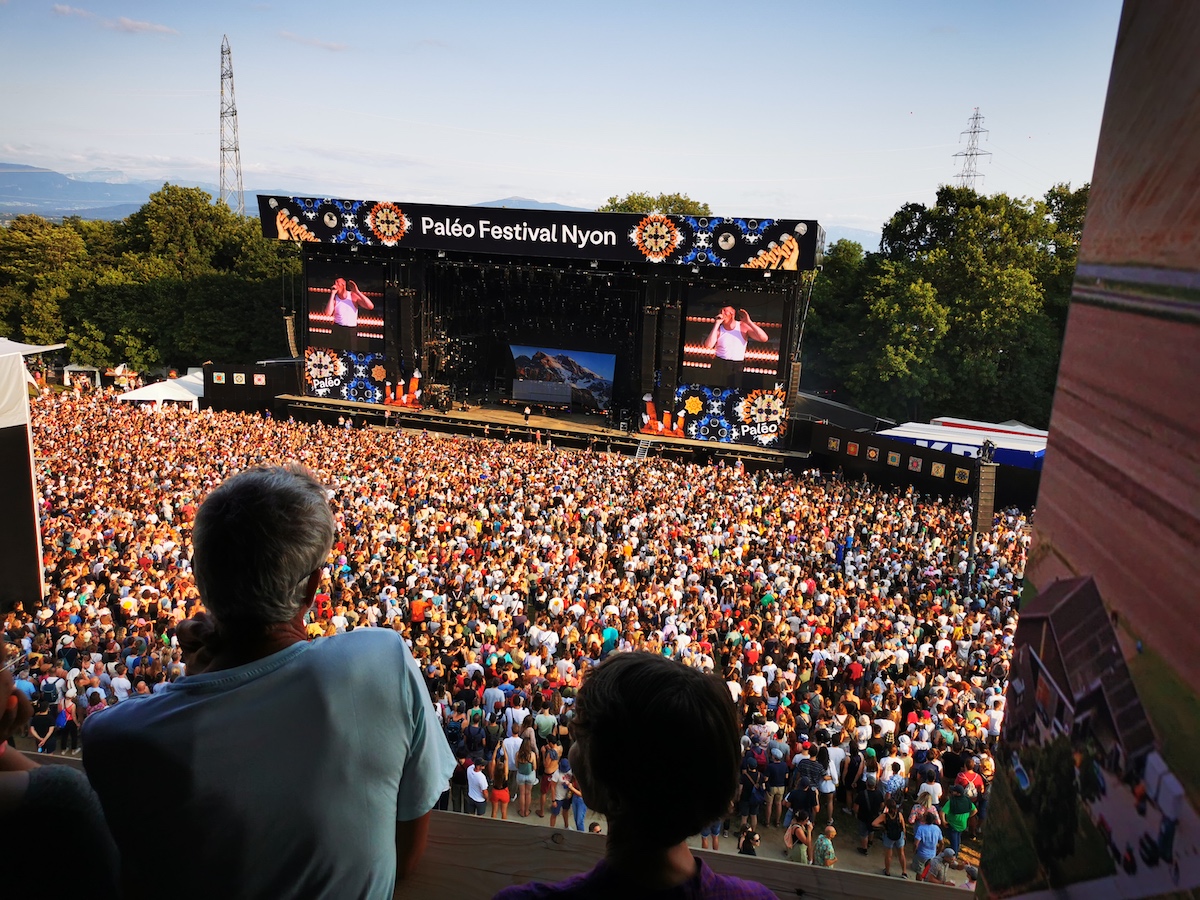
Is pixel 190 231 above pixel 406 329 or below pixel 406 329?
above

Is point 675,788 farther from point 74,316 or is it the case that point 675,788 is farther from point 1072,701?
point 74,316

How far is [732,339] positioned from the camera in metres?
23.2

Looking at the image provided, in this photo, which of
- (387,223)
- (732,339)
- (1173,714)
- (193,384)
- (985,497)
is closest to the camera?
(1173,714)

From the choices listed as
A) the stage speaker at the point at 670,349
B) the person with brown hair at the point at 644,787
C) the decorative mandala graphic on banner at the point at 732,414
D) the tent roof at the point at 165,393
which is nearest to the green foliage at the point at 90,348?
the tent roof at the point at 165,393

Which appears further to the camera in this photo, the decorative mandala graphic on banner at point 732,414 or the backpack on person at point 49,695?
the decorative mandala graphic on banner at point 732,414

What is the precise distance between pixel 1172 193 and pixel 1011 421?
27336 mm

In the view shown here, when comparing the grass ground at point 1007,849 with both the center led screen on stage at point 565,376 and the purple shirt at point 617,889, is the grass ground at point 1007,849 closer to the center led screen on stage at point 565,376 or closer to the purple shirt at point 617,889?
the purple shirt at point 617,889

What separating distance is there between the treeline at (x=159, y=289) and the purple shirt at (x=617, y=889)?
3319 cm

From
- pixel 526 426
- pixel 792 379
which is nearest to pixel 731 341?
pixel 792 379

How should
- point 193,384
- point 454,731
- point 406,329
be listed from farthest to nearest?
point 193,384 → point 406,329 → point 454,731

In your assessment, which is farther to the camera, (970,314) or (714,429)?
(970,314)

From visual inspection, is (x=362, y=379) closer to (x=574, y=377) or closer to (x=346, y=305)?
(x=346, y=305)

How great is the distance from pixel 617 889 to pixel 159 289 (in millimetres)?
36815

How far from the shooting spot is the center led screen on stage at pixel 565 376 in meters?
27.0
